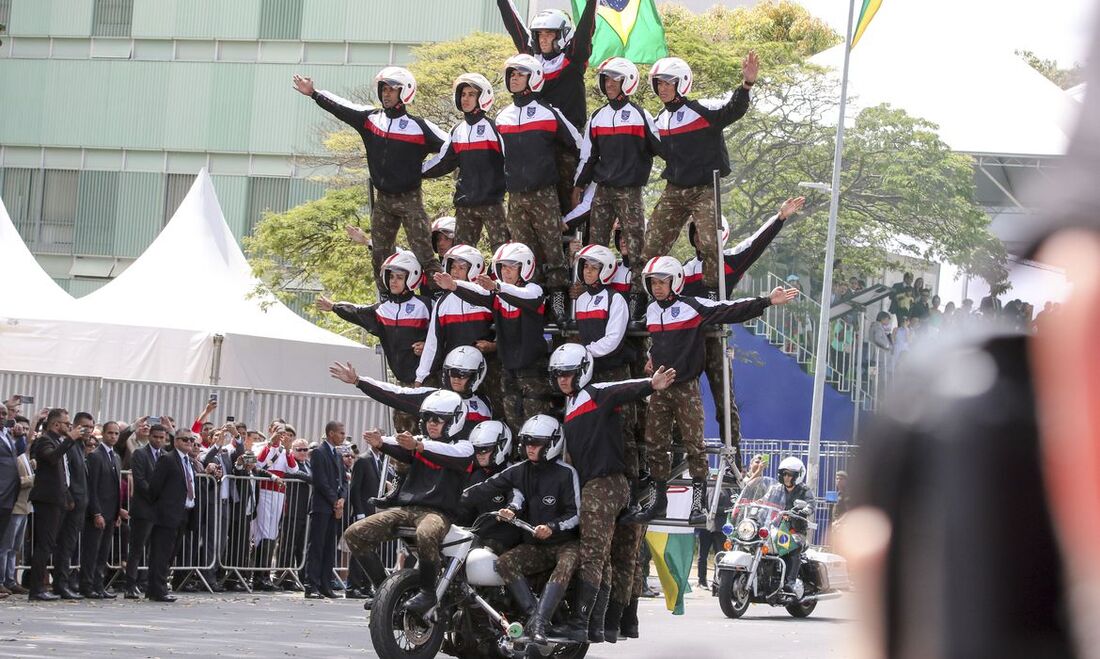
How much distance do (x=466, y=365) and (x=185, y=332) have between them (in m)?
15.0

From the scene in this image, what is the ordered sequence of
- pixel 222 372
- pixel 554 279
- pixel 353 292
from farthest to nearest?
Answer: pixel 353 292 → pixel 222 372 → pixel 554 279

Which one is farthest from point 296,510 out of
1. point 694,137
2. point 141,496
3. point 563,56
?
point 694,137

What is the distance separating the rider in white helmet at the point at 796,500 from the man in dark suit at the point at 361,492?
4.85 meters

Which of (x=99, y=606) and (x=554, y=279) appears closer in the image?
(x=554, y=279)

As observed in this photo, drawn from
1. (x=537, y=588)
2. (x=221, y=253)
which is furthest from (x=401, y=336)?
(x=221, y=253)

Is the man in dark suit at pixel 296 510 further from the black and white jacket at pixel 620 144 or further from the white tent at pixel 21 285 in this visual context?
the white tent at pixel 21 285

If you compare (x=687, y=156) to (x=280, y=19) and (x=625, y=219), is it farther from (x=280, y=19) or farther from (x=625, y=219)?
(x=280, y=19)

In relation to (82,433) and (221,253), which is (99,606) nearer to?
(82,433)

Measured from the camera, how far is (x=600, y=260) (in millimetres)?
12008

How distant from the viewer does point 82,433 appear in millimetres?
16031

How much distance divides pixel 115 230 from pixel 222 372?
2449cm

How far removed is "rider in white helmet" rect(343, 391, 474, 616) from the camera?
12.1 metres

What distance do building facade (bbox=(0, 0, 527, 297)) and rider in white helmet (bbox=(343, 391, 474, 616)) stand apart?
114 feet

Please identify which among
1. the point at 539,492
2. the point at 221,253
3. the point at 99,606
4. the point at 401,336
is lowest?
the point at 99,606
